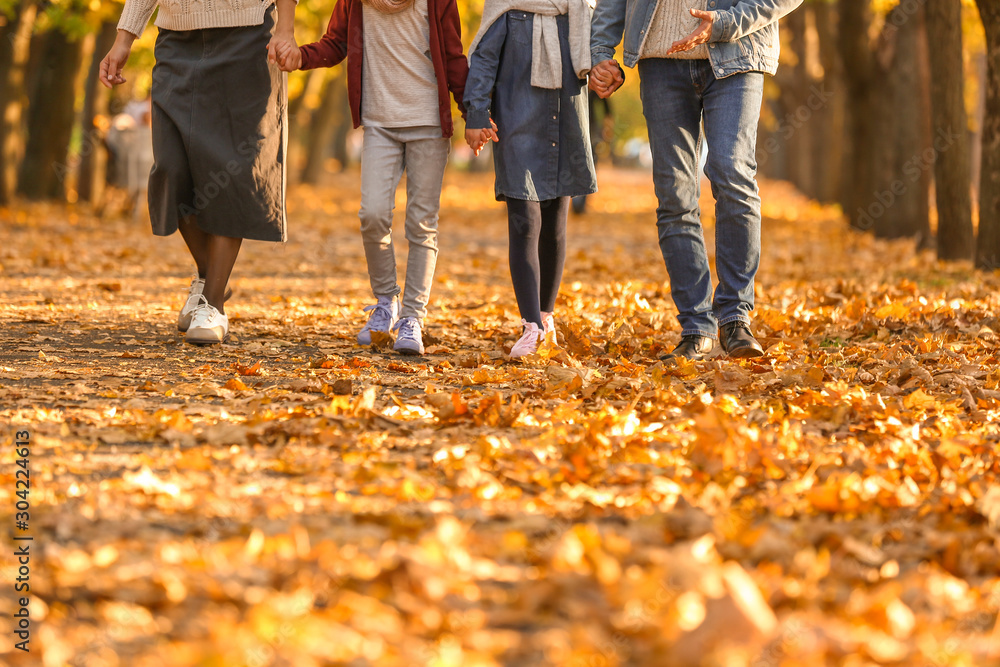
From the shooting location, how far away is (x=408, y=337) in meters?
4.93

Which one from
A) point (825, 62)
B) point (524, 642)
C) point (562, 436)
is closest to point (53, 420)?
point (562, 436)

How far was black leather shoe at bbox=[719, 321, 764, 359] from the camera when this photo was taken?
14.9 ft

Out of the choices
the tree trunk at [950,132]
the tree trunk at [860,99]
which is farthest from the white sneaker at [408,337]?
the tree trunk at [860,99]

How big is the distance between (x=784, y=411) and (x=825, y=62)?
14570 mm

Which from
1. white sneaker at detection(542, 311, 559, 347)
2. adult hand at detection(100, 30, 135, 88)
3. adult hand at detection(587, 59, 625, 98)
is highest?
adult hand at detection(100, 30, 135, 88)

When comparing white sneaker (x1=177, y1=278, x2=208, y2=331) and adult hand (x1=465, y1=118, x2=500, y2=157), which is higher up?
adult hand (x1=465, y1=118, x2=500, y2=157)

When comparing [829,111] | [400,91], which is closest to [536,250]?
[400,91]

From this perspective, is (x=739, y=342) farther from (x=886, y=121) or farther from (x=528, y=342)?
(x=886, y=121)

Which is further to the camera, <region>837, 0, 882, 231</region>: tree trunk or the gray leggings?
<region>837, 0, 882, 231</region>: tree trunk

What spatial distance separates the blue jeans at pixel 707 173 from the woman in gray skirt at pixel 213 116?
177 cm

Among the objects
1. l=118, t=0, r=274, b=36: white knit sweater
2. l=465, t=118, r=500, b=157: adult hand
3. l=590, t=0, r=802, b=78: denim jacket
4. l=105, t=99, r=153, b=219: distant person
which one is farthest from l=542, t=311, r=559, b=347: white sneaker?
l=105, t=99, r=153, b=219: distant person

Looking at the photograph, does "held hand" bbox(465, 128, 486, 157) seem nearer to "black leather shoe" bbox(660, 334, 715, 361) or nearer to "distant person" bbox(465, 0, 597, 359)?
"distant person" bbox(465, 0, 597, 359)

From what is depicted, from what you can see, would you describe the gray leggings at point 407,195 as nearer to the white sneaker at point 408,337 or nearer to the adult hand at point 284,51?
the white sneaker at point 408,337

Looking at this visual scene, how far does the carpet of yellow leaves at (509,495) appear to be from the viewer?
79.5 inches
